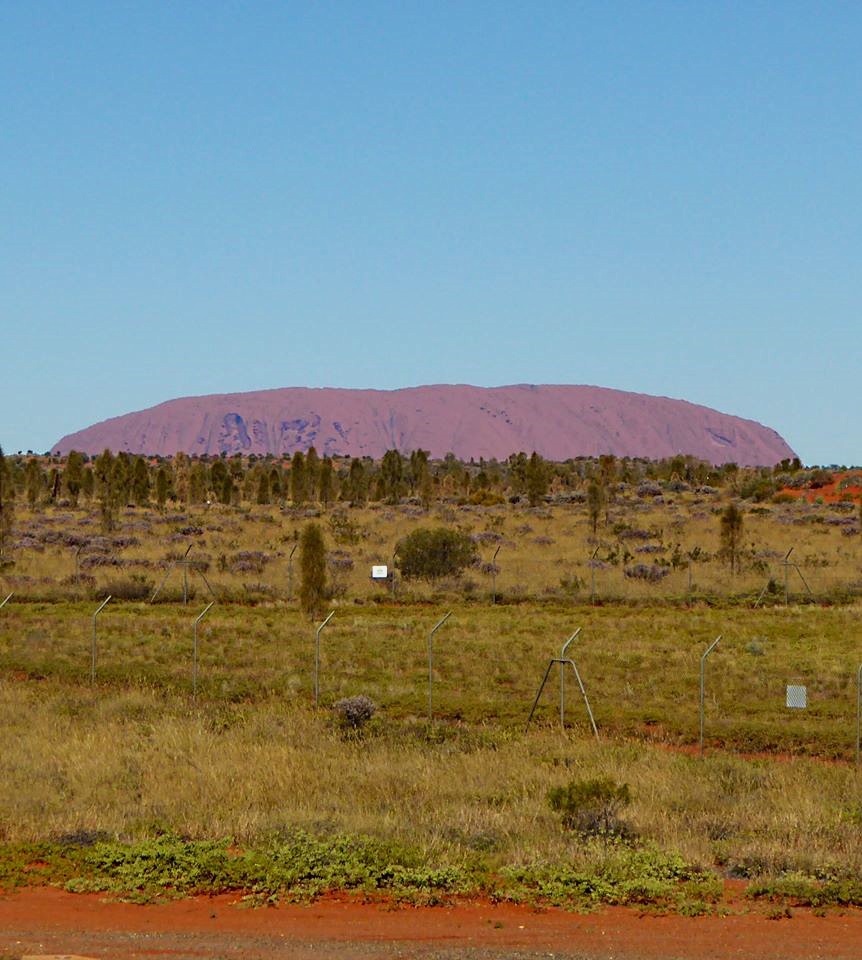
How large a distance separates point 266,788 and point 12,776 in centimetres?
378

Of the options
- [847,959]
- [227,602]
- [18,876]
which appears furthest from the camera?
[227,602]

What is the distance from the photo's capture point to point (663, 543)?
5856cm

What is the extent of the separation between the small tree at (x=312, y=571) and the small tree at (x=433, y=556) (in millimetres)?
9540

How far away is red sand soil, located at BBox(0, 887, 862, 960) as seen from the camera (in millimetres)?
10531

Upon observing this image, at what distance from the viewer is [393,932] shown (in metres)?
11.1

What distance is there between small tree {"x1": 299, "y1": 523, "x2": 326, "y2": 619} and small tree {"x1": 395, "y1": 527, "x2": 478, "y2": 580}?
31.3 feet

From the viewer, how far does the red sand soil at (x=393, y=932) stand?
10531mm

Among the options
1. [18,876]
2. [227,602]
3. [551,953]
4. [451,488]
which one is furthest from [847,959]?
[451,488]

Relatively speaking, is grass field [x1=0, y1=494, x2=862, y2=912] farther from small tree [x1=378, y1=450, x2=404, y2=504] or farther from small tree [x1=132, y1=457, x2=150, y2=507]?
small tree [x1=378, y1=450, x2=404, y2=504]

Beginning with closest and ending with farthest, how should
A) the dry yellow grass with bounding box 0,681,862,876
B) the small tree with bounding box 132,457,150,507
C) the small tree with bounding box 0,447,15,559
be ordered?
the dry yellow grass with bounding box 0,681,862,876
the small tree with bounding box 0,447,15,559
the small tree with bounding box 132,457,150,507

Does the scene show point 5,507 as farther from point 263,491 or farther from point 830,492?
point 830,492

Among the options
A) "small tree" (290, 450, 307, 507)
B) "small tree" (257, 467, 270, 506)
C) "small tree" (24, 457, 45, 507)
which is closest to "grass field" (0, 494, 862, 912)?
"small tree" (290, 450, 307, 507)

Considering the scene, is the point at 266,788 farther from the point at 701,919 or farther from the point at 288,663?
the point at 288,663

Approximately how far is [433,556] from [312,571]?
426 inches
